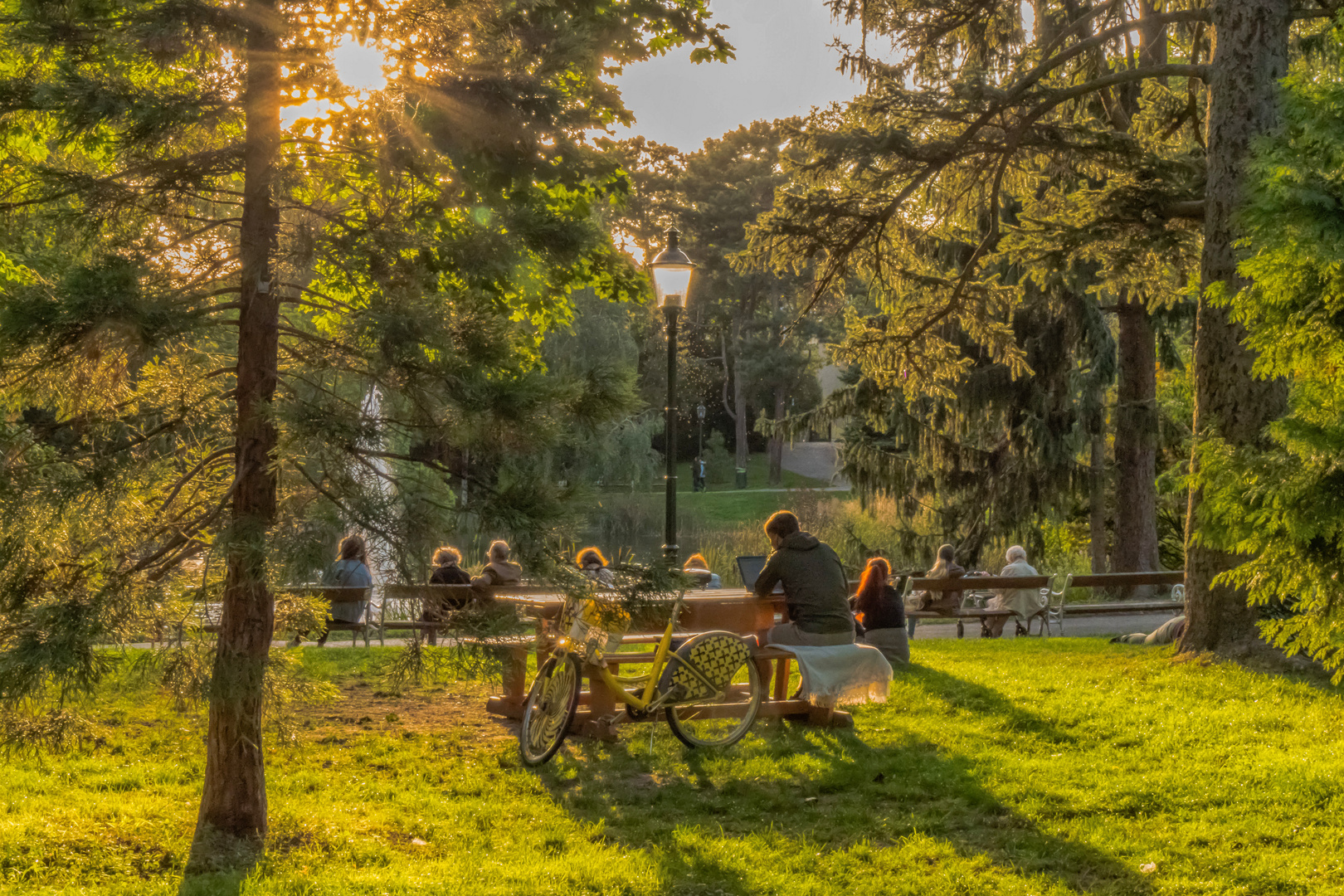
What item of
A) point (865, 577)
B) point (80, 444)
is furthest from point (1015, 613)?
point (80, 444)

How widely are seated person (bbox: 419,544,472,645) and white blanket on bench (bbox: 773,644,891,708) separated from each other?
8.53ft

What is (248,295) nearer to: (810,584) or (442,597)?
(442,597)

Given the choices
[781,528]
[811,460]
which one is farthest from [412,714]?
[811,460]

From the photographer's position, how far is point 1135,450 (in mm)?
20594

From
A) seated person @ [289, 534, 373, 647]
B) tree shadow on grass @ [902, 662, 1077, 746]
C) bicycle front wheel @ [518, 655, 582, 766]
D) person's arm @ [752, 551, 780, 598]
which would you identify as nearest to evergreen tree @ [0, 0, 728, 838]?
bicycle front wheel @ [518, 655, 582, 766]

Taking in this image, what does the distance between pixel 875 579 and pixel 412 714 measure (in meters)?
4.31

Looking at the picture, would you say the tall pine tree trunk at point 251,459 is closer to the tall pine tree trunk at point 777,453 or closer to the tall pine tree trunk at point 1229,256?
the tall pine tree trunk at point 1229,256

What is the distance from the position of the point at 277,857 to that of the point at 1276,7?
1047 cm

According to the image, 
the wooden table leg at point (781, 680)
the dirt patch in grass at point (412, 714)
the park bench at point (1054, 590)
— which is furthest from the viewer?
the park bench at point (1054, 590)

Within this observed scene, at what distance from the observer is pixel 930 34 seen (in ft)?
44.6

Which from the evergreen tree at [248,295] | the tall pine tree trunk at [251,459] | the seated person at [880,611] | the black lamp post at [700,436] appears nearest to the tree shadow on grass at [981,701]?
the seated person at [880,611]

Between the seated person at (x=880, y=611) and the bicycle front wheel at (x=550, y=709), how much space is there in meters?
3.96

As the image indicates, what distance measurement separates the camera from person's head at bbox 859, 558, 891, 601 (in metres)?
11.2

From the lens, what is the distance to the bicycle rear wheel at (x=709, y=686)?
7.96m
